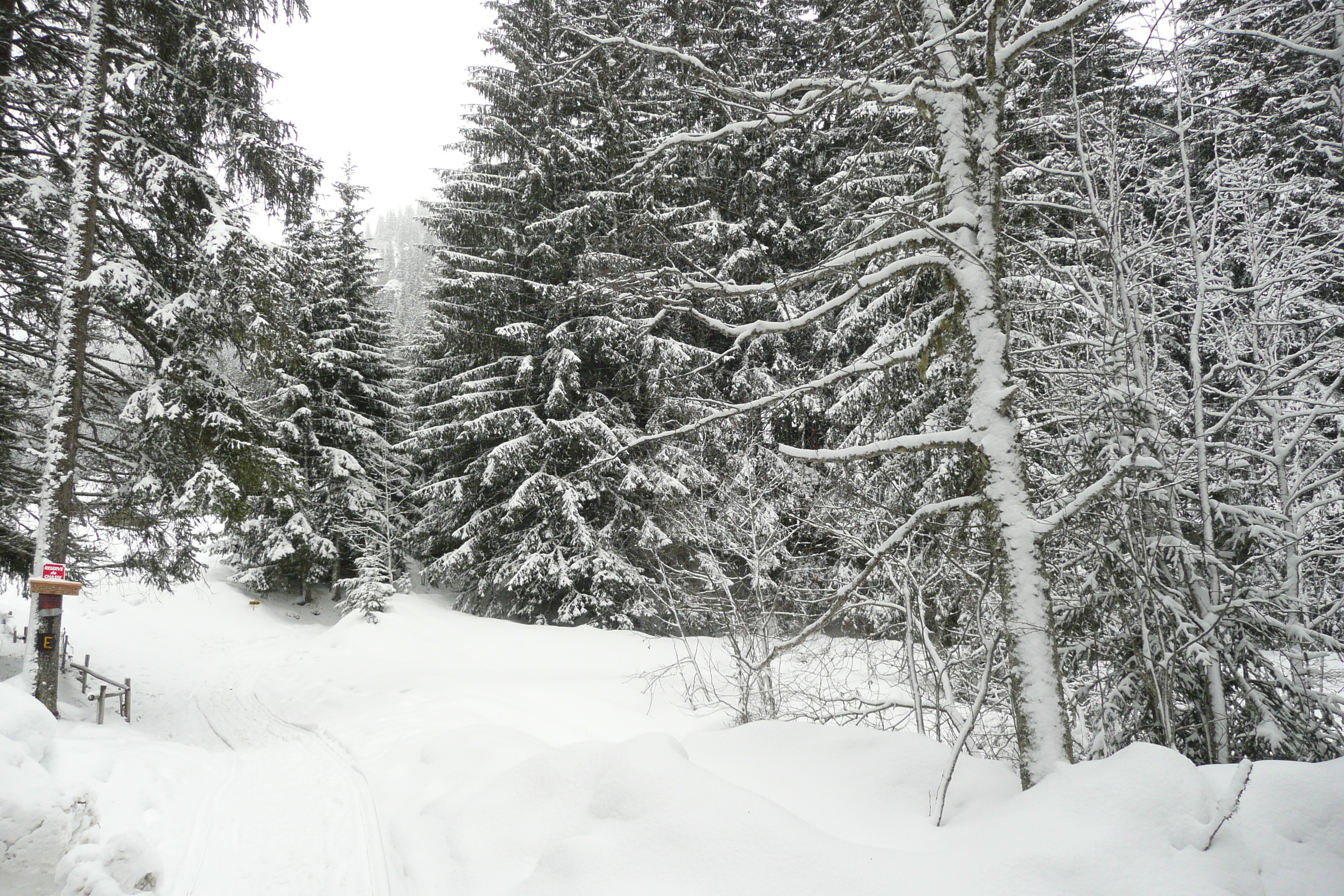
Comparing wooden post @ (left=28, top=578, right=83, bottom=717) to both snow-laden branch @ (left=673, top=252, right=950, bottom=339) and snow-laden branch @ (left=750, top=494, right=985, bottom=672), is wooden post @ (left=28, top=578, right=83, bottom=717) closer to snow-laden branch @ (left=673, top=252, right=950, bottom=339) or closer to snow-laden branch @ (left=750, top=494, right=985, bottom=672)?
snow-laden branch @ (left=673, top=252, right=950, bottom=339)

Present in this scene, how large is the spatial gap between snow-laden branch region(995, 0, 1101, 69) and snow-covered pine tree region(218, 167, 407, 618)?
59.1ft

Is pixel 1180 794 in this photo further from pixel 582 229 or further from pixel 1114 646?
pixel 582 229

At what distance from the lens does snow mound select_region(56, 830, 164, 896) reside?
401 centimetres

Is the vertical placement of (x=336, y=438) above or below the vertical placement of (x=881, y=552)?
above

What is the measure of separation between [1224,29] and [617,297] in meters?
3.88

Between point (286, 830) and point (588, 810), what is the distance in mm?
3535

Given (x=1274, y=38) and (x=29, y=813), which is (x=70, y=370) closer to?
(x=29, y=813)

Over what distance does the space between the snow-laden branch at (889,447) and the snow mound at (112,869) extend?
5254mm

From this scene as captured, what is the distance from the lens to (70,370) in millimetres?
7887

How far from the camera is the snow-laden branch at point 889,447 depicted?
320 centimetres

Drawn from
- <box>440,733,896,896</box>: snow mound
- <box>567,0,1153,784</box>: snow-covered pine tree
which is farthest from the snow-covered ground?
<box>567,0,1153,784</box>: snow-covered pine tree

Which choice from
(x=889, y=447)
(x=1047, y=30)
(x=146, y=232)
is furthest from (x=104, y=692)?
(x=1047, y=30)

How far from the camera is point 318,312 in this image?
2039 centimetres

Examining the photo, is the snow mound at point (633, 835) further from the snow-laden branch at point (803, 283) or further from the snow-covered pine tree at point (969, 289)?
the snow-laden branch at point (803, 283)
